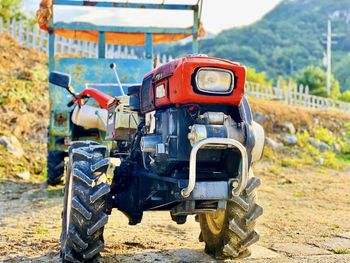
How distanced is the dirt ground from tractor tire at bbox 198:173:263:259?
0.28 metres

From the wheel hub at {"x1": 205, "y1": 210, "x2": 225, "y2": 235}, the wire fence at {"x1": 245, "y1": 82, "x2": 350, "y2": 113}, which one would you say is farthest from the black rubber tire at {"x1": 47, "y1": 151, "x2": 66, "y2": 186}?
the wire fence at {"x1": 245, "y1": 82, "x2": 350, "y2": 113}

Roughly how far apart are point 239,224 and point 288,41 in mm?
84145

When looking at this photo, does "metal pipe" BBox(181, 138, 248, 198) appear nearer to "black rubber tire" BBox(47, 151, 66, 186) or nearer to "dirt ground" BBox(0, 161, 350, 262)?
"dirt ground" BBox(0, 161, 350, 262)

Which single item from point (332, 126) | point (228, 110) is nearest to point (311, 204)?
point (228, 110)

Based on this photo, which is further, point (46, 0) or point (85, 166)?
point (46, 0)

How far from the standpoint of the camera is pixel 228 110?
172 inches

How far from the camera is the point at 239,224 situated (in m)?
4.62

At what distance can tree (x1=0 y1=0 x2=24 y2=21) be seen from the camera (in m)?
20.3

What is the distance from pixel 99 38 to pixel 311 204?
13.8 ft

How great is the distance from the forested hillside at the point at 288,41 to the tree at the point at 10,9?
1328 inches

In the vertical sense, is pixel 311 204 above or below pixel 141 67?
below

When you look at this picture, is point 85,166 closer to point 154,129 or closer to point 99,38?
point 154,129

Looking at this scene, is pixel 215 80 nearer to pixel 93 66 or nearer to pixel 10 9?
pixel 93 66

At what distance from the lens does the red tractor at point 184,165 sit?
4.06 m
